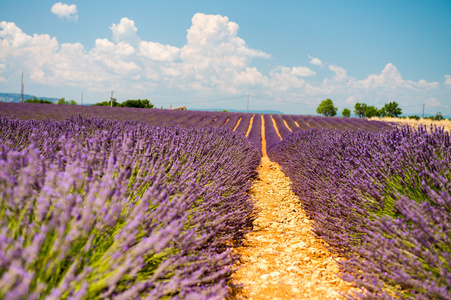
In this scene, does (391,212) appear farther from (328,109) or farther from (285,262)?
(328,109)

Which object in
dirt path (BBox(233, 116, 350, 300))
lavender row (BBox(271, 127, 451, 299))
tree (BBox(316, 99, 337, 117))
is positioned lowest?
dirt path (BBox(233, 116, 350, 300))

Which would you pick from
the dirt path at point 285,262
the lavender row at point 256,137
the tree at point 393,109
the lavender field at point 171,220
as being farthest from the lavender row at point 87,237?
the tree at point 393,109

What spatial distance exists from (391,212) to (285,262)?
1.00m

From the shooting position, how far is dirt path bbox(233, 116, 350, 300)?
2039 mm

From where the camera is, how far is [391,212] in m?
2.16

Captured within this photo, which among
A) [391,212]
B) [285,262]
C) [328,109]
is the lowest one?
[285,262]

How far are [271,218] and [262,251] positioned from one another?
113 centimetres

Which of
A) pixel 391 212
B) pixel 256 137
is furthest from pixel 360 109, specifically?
pixel 391 212

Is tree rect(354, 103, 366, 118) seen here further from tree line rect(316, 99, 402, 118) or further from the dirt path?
the dirt path

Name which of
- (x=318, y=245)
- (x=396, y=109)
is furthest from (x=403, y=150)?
(x=396, y=109)

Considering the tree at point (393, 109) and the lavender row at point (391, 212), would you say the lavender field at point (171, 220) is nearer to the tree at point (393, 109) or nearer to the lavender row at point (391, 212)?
the lavender row at point (391, 212)

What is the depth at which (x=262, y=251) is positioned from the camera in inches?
110

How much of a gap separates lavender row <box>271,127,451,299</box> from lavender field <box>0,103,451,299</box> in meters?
0.01

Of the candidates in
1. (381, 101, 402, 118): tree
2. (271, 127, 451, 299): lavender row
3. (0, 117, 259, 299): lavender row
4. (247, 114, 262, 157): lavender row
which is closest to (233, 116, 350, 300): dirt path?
(271, 127, 451, 299): lavender row
